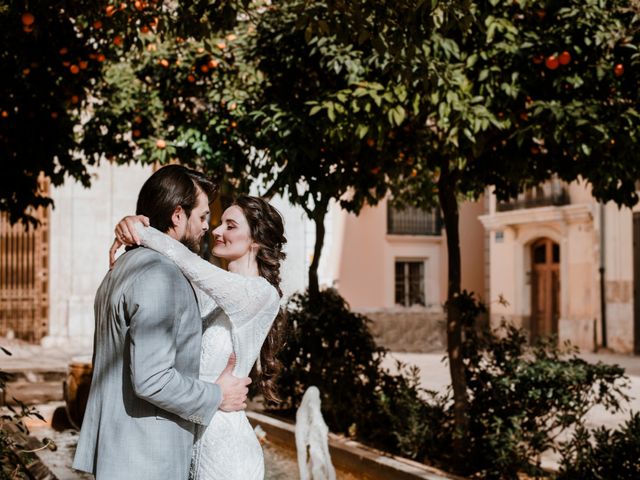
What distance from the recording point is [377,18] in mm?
5324

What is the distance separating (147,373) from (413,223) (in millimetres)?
25476

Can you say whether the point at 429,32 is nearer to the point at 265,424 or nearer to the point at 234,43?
the point at 234,43

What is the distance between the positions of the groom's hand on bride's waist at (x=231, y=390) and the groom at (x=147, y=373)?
7cm

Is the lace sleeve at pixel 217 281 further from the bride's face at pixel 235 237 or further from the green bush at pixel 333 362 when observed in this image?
the green bush at pixel 333 362

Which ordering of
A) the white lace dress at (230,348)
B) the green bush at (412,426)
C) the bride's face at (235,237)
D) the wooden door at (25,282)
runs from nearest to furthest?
the white lace dress at (230,348) < the bride's face at (235,237) < the green bush at (412,426) < the wooden door at (25,282)

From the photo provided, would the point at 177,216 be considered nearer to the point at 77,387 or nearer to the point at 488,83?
the point at 488,83

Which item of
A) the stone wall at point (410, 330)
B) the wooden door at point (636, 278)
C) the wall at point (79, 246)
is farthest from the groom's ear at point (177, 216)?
the wooden door at point (636, 278)

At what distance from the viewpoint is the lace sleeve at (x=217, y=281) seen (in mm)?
2604

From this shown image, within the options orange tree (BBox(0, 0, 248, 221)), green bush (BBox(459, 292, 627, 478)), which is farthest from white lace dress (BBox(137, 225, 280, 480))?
orange tree (BBox(0, 0, 248, 221))

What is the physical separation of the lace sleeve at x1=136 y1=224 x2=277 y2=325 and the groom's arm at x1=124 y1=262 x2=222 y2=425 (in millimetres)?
95

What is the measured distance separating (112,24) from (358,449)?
13.3 ft

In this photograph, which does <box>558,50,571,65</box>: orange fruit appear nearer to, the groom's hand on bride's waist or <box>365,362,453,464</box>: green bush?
<box>365,362,453,464</box>: green bush

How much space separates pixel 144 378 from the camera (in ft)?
7.89

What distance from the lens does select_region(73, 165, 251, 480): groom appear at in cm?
244
